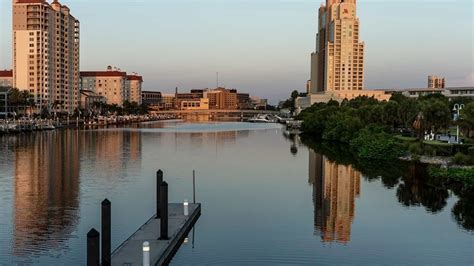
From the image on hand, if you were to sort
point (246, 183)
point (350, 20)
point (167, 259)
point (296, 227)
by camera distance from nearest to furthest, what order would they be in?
point (167, 259), point (296, 227), point (246, 183), point (350, 20)

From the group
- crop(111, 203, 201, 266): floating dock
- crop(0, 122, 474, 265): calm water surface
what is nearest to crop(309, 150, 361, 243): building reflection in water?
crop(0, 122, 474, 265): calm water surface

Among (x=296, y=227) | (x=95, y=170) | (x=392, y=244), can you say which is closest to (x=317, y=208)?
(x=296, y=227)

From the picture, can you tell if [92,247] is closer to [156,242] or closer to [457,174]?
[156,242]

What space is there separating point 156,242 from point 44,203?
1230 centimetres

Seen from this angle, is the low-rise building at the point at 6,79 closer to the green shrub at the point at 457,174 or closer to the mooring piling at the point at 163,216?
the green shrub at the point at 457,174

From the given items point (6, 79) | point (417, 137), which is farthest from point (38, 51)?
point (417, 137)

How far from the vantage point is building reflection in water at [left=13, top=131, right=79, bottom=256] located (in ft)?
72.3

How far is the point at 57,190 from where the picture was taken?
34.2 m

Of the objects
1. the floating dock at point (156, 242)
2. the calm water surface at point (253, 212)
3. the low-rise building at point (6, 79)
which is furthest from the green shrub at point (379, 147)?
the low-rise building at point (6, 79)

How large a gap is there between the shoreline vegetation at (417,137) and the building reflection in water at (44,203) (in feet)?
84.2

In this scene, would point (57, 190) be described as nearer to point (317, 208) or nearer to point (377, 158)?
point (317, 208)

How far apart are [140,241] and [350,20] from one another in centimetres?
18627

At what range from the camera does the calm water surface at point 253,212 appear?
2112 cm

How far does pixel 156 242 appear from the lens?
20.0 m
